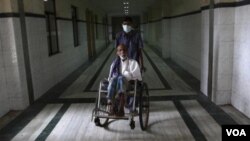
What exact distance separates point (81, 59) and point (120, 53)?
20.1ft

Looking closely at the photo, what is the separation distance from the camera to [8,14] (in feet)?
13.3

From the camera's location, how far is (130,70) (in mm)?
3355

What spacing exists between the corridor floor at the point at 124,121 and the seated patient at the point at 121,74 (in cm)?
47

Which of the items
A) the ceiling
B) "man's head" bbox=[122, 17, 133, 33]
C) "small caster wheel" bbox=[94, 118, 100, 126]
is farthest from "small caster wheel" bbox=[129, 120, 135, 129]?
the ceiling

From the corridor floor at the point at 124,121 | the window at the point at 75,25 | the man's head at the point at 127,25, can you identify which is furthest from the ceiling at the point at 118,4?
the man's head at the point at 127,25

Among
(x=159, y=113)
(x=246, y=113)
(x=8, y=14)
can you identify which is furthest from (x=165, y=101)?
(x=8, y=14)

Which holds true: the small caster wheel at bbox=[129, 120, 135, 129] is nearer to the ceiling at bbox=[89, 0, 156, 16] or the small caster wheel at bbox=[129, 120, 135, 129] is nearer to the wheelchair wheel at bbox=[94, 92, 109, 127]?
the wheelchair wheel at bbox=[94, 92, 109, 127]

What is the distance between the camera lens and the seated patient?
127 inches

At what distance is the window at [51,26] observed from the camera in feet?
19.4

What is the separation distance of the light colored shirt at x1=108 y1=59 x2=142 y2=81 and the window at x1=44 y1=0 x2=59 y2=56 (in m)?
2.99

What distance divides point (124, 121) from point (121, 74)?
780 mm

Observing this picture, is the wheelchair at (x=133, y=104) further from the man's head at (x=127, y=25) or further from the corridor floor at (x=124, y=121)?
the man's head at (x=127, y=25)

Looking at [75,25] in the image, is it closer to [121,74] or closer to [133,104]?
[121,74]

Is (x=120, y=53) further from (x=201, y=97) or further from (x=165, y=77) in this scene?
(x=165, y=77)
